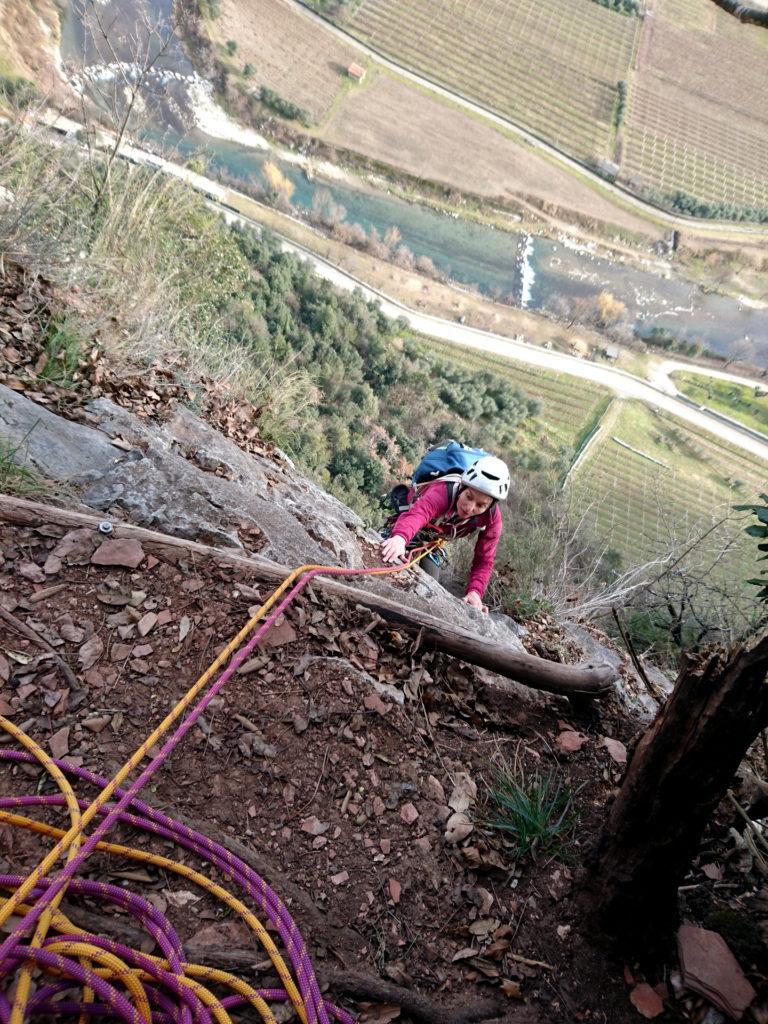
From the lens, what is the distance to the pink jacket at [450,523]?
3914mm

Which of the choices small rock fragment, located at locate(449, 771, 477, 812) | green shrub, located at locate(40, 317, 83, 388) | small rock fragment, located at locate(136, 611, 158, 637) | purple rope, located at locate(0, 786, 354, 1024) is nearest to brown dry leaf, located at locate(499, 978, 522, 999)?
small rock fragment, located at locate(449, 771, 477, 812)

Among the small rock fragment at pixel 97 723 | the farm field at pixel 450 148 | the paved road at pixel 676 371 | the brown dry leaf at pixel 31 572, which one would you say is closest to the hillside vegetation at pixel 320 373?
the brown dry leaf at pixel 31 572

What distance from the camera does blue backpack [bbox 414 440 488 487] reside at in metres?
4.01

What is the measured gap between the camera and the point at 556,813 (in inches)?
86.2

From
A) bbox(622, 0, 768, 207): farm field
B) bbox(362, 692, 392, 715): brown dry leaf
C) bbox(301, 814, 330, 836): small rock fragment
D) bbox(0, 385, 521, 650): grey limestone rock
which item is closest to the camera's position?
bbox(301, 814, 330, 836): small rock fragment

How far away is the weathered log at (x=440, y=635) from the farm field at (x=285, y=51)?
174ft

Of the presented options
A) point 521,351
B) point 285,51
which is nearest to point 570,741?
point 521,351

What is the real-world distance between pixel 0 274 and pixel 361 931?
440 cm

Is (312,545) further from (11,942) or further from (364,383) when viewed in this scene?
(364,383)

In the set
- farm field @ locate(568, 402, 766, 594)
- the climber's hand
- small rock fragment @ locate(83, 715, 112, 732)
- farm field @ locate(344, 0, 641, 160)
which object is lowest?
farm field @ locate(568, 402, 766, 594)

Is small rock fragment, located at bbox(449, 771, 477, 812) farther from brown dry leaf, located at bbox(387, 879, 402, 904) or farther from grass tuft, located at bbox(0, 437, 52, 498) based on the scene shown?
grass tuft, located at bbox(0, 437, 52, 498)

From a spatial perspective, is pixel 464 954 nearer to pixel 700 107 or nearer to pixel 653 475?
pixel 653 475

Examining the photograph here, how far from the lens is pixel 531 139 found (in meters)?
55.6

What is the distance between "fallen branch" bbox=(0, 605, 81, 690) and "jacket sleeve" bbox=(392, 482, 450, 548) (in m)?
2.23
